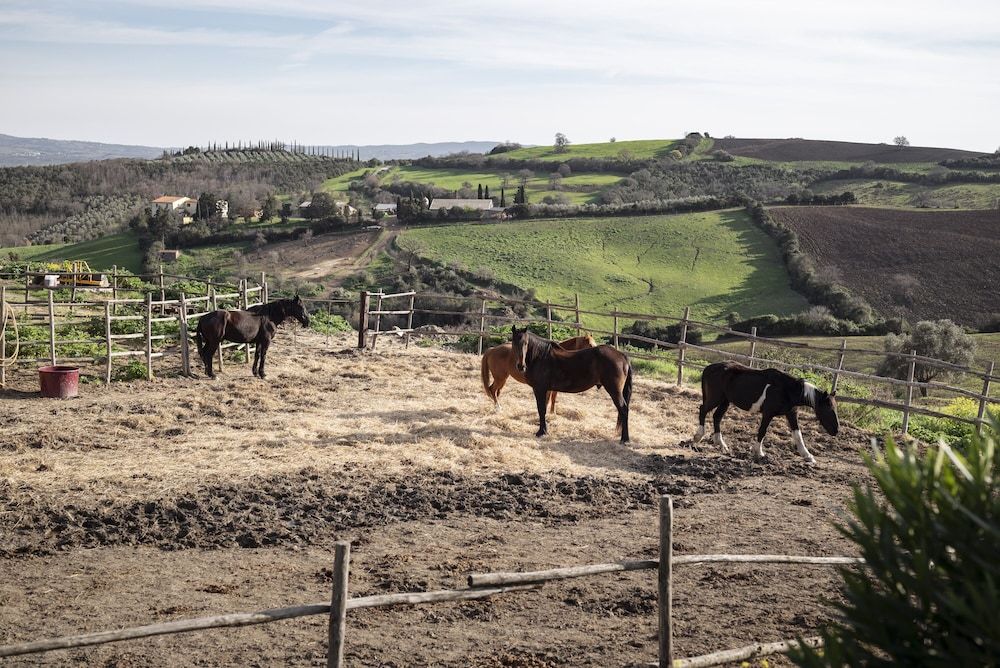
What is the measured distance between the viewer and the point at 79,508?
7.57 metres

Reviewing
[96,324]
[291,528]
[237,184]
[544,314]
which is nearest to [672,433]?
[291,528]

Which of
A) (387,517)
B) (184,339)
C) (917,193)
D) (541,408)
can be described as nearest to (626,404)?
(541,408)

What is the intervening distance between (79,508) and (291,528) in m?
1.88

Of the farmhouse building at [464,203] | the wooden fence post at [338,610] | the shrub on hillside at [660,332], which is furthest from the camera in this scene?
the farmhouse building at [464,203]

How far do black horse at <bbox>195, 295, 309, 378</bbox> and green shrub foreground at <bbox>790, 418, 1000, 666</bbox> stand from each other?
12096 millimetres

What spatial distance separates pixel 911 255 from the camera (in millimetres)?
40188

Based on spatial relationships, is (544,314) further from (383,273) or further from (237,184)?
(237,184)

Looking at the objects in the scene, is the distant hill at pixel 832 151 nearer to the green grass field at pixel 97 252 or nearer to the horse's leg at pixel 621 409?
the green grass field at pixel 97 252

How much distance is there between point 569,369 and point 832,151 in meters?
73.7

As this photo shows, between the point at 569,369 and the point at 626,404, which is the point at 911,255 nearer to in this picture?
the point at 626,404

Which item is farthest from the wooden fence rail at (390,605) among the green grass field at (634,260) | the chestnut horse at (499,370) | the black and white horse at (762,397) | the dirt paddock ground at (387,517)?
the green grass field at (634,260)

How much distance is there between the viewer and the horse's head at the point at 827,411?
35.6ft

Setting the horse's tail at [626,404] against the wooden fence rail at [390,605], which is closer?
the wooden fence rail at [390,605]

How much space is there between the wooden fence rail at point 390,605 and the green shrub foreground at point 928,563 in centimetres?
148
